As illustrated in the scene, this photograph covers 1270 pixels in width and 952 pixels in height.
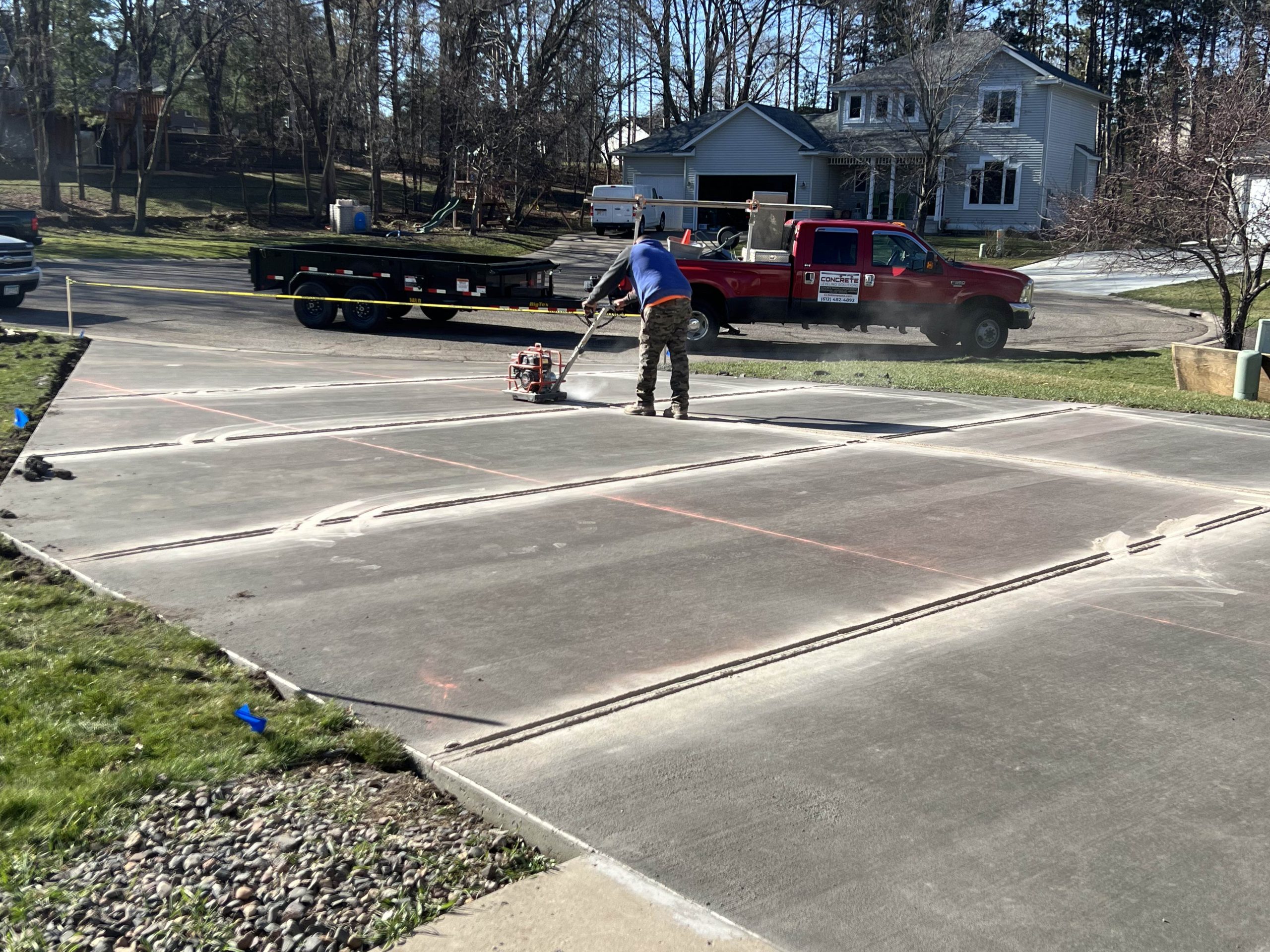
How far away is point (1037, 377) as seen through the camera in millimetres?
17016

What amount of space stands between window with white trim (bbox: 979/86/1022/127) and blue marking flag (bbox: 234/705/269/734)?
4826 cm

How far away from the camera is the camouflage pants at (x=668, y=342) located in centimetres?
1219

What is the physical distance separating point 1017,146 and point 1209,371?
114 feet

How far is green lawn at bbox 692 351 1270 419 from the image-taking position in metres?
14.4

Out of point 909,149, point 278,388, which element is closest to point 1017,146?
point 909,149

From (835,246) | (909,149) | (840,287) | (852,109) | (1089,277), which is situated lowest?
(840,287)

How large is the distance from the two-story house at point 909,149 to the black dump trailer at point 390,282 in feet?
89.3

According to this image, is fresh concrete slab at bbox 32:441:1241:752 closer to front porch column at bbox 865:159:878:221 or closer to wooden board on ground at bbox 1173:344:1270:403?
wooden board on ground at bbox 1173:344:1270:403

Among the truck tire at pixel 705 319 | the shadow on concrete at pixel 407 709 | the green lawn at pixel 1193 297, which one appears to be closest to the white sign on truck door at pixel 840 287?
the truck tire at pixel 705 319

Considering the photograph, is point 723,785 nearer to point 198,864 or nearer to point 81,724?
point 198,864

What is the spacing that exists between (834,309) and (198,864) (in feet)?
56.1

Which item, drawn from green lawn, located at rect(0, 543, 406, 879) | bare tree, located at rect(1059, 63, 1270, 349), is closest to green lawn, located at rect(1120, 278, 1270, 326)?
bare tree, located at rect(1059, 63, 1270, 349)

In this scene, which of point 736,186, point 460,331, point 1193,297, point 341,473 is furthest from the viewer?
point 736,186

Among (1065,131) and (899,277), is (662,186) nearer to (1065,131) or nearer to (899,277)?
(1065,131)
